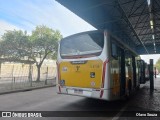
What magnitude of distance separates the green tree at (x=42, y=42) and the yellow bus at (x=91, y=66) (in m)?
16.2

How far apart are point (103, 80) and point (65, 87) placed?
1.97 m

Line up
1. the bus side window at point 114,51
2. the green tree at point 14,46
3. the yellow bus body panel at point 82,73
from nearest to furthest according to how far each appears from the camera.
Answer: the yellow bus body panel at point 82,73, the bus side window at point 114,51, the green tree at point 14,46

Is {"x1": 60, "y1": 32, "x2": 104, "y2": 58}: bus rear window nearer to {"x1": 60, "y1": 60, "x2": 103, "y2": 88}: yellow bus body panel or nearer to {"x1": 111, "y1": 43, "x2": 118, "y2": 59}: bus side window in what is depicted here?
{"x1": 60, "y1": 60, "x2": 103, "y2": 88}: yellow bus body panel

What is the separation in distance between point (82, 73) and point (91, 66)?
51 cm

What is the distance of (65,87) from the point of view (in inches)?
323

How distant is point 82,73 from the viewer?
763 cm

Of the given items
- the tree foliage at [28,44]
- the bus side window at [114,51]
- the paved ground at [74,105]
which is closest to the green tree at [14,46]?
the tree foliage at [28,44]

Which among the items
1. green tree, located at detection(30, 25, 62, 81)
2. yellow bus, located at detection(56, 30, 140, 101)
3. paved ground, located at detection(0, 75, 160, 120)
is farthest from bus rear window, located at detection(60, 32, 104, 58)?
green tree, located at detection(30, 25, 62, 81)

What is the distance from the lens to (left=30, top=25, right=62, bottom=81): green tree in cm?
2448

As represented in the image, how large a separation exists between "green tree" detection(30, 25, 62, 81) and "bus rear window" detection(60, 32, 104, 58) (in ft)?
53.1

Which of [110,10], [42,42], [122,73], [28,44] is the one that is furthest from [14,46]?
[122,73]

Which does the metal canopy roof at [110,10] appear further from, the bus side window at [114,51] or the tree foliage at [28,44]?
the tree foliage at [28,44]

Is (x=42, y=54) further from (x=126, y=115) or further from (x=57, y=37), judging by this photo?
(x=126, y=115)

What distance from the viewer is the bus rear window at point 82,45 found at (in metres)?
7.46
